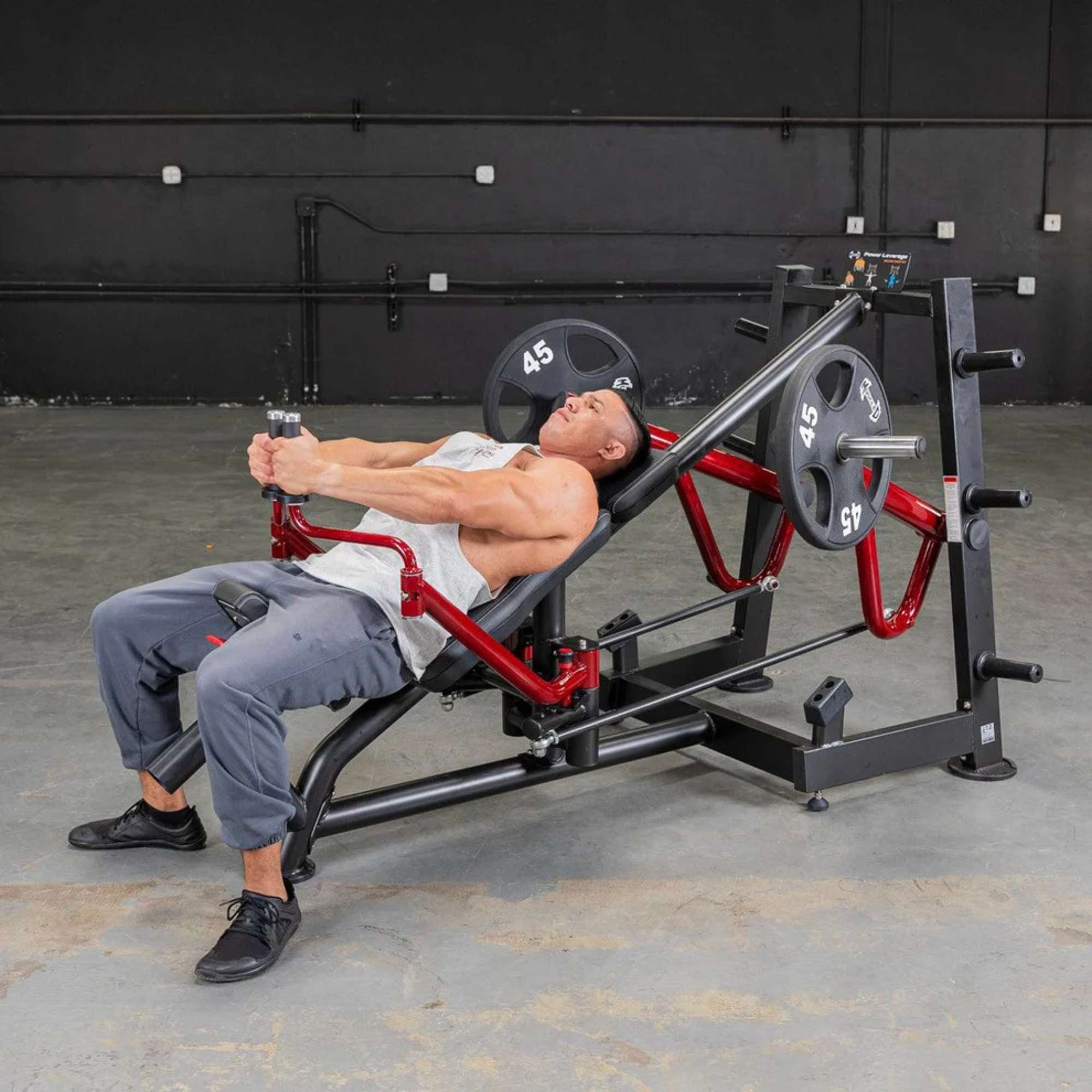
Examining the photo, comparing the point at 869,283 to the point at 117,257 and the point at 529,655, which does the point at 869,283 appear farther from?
the point at 117,257

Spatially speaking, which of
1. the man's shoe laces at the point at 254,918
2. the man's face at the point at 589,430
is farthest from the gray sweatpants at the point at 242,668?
the man's face at the point at 589,430

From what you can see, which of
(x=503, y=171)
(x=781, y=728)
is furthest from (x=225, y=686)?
(x=503, y=171)

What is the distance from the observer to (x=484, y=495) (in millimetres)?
2486

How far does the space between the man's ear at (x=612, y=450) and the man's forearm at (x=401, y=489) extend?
362 mm

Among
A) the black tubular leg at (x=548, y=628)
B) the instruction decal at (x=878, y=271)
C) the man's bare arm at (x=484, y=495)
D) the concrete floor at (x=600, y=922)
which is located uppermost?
the instruction decal at (x=878, y=271)

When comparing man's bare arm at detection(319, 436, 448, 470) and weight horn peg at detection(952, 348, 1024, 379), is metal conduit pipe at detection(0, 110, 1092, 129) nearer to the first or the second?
weight horn peg at detection(952, 348, 1024, 379)

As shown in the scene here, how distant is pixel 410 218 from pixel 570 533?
21.7 ft

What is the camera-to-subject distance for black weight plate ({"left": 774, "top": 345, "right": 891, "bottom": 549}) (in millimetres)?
2627

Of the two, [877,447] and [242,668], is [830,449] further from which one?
[242,668]

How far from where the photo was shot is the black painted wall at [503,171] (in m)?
8.61

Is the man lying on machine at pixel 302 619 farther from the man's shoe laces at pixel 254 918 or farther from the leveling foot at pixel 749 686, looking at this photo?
the leveling foot at pixel 749 686

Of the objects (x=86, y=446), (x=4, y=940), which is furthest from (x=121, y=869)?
(x=86, y=446)

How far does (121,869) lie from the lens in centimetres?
268

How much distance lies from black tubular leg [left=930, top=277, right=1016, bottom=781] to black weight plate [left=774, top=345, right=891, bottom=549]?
0.22 meters
